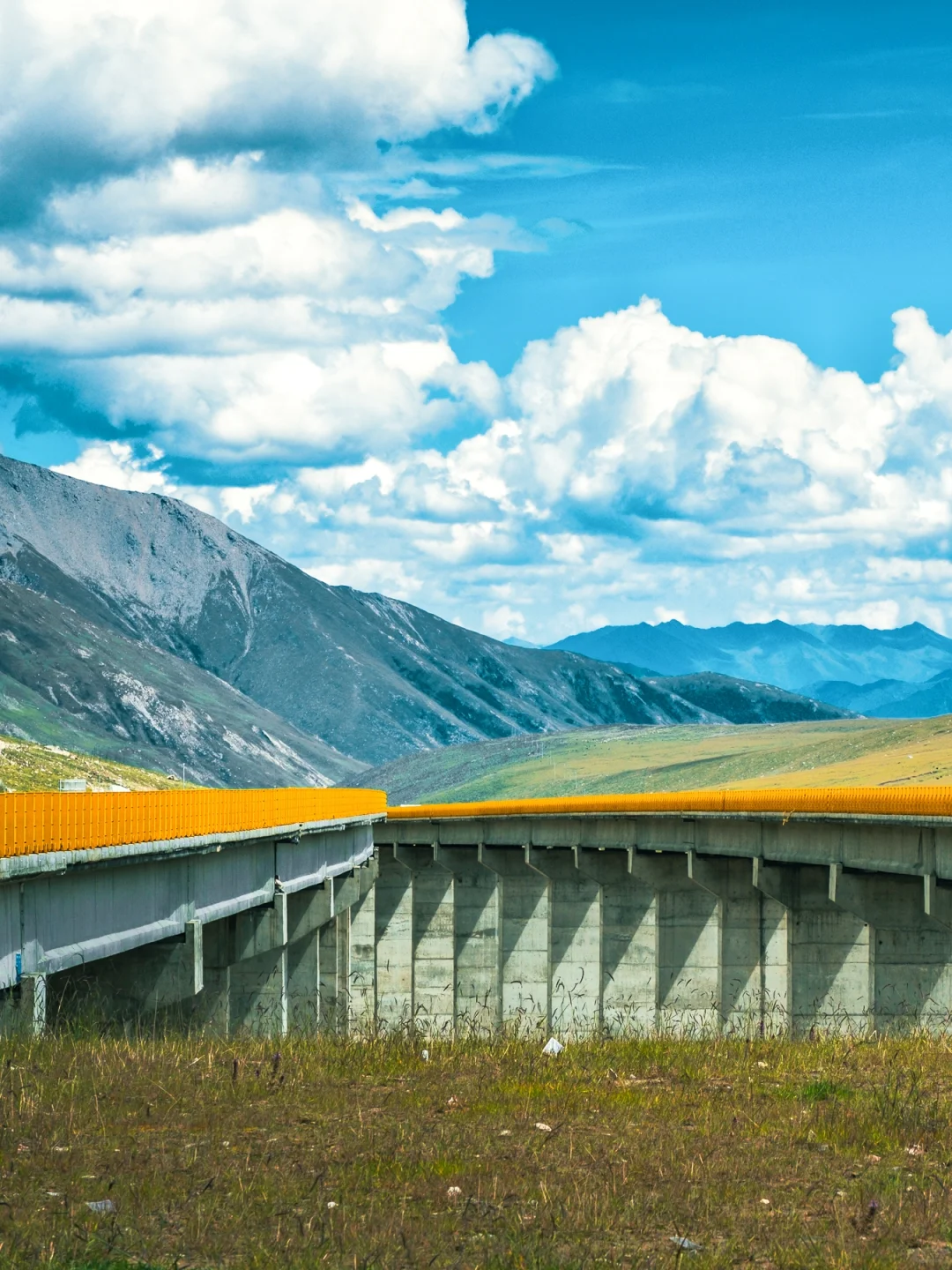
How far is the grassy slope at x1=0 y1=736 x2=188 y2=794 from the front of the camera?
5778 inches

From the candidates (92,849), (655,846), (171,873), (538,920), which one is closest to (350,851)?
(655,846)

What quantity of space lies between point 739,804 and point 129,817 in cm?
2725

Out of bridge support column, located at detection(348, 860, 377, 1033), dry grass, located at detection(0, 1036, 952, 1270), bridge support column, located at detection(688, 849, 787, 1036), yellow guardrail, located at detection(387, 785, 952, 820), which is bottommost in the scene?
bridge support column, located at detection(348, 860, 377, 1033)

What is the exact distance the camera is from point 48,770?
16188cm

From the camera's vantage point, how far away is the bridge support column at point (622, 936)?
194ft

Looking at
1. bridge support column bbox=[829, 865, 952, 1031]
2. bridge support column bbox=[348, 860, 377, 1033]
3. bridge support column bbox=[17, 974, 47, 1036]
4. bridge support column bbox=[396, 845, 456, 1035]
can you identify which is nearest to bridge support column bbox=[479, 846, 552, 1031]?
bridge support column bbox=[396, 845, 456, 1035]

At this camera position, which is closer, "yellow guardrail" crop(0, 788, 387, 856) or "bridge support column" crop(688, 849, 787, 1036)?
"yellow guardrail" crop(0, 788, 387, 856)

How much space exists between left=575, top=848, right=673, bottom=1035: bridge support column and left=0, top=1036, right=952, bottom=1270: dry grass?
42970 millimetres

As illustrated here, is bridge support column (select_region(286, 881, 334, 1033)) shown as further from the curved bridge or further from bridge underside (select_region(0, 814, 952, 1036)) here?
the curved bridge

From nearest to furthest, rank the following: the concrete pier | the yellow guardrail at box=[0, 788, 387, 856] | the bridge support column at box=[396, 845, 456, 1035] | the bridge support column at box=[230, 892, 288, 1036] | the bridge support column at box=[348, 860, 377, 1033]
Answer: the yellow guardrail at box=[0, 788, 387, 856] → the bridge support column at box=[230, 892, 288, 1036] → the concrete pier → the bridge support column at box=[348, 860, 377, 1033] → the bridge support column at box=[396, 845, 456, 1035]

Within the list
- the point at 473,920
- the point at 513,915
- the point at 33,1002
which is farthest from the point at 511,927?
the point at 33,1002

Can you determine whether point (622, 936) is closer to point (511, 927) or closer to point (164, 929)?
point (511, 927)

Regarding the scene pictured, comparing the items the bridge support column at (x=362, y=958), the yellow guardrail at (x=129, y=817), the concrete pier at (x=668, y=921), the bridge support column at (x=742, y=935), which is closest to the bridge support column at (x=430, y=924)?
the concrete pier at (x=668, y=921)

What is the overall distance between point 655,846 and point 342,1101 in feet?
138
